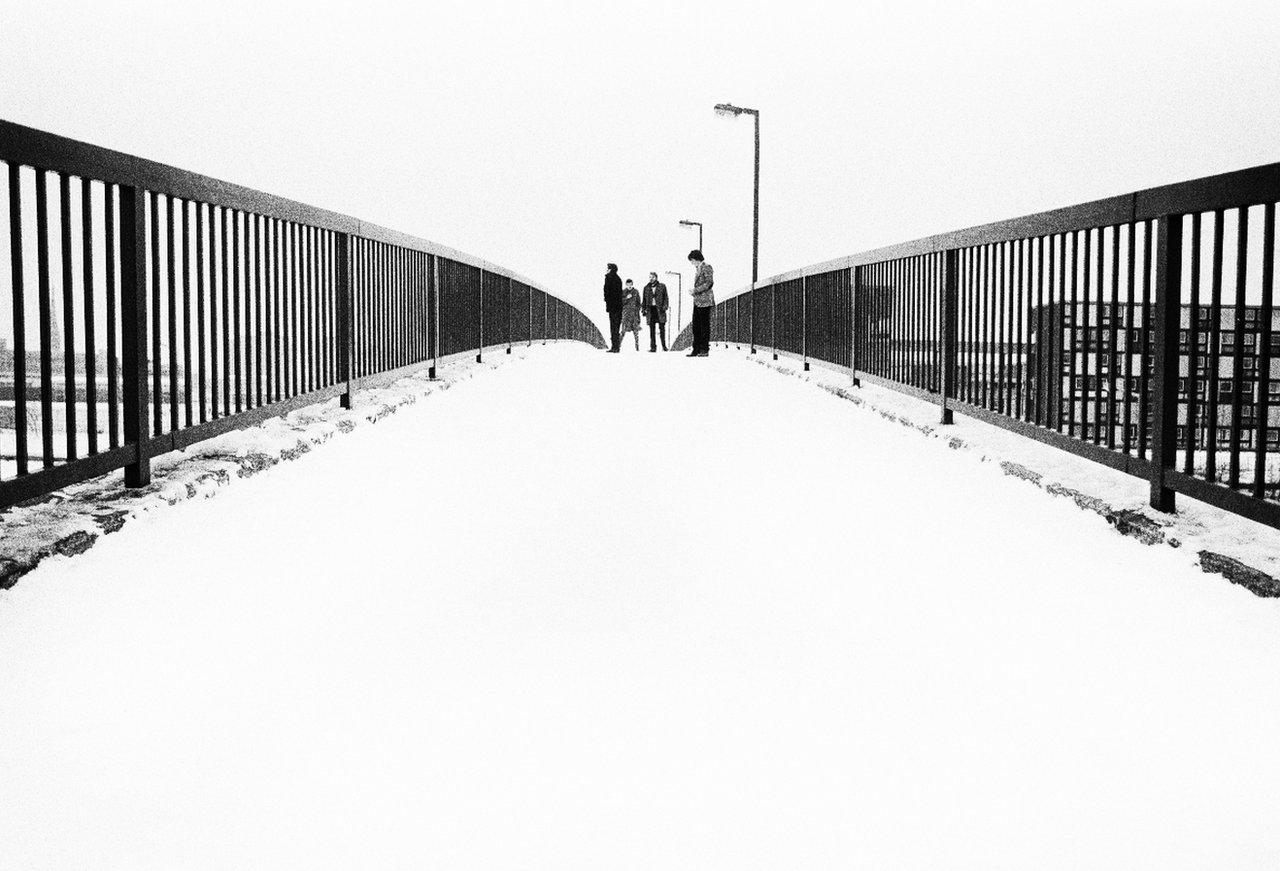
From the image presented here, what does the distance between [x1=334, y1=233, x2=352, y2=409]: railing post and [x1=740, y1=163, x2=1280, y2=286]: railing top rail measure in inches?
185

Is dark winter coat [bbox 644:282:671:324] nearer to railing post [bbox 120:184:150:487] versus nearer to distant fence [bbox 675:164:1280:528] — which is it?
distant fence [bbox 675:164:1280:528]

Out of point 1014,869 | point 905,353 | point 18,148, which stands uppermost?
point 18,148

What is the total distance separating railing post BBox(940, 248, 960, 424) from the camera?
27.9 ft

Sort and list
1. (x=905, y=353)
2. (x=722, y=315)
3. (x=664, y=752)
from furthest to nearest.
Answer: (x=722, y=315), (x=905, y=353), (x=664, y=752)

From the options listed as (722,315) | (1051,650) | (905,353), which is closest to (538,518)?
(1051,650)

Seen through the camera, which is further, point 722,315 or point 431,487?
point 722,315

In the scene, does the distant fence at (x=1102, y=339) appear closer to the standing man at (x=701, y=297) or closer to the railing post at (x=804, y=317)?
the railing post at (x=804, y=317)

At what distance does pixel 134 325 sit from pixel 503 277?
44.9ft

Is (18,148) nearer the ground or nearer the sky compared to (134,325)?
nearer the sky

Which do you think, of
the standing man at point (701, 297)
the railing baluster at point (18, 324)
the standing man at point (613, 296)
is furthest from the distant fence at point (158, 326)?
the standing man at point (613, 296)

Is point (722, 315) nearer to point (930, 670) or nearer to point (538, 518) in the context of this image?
point (538, 518)

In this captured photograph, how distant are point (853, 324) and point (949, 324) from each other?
3392 millimetres

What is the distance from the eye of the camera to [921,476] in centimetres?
630

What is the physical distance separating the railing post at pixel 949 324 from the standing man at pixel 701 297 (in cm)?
865
